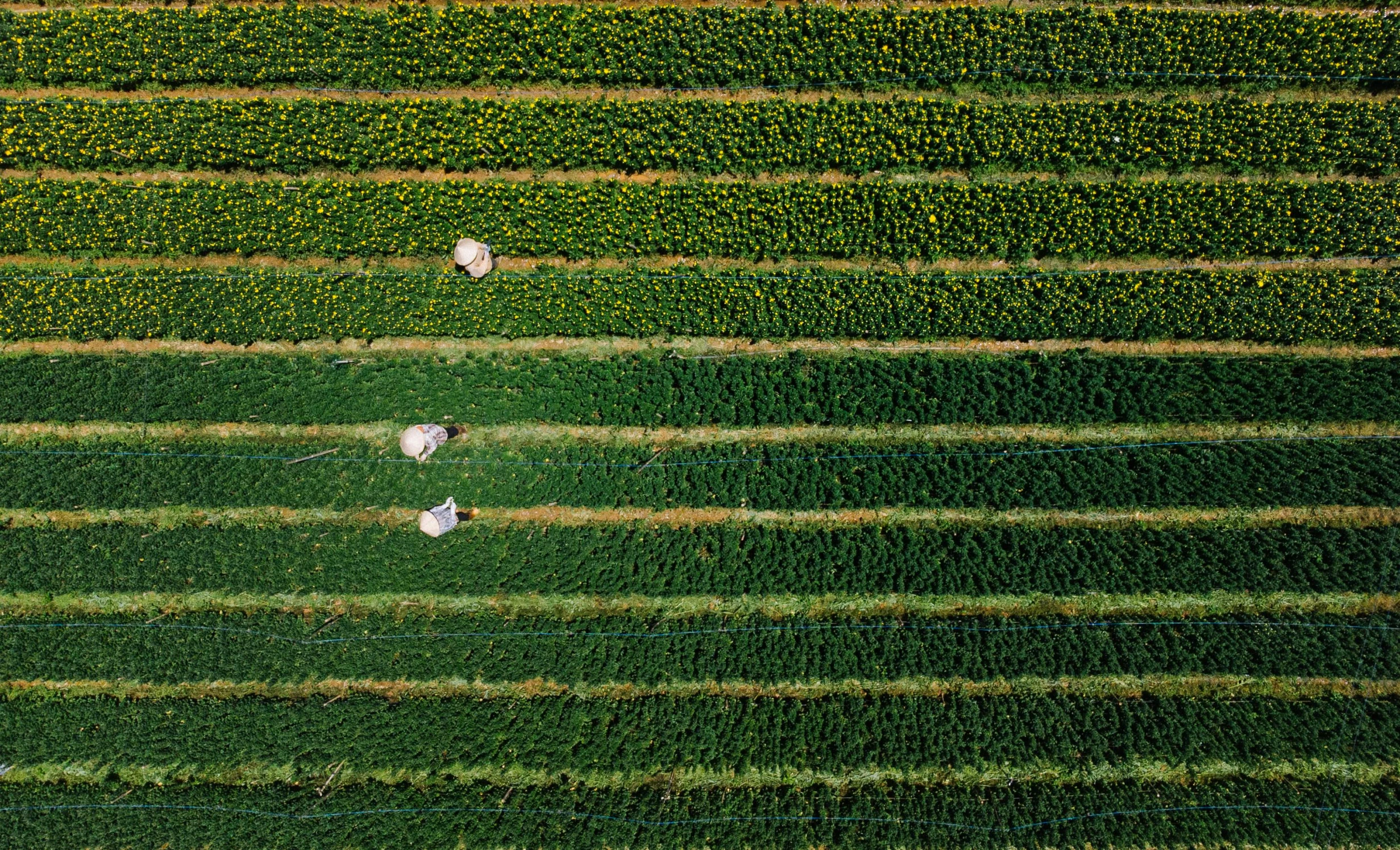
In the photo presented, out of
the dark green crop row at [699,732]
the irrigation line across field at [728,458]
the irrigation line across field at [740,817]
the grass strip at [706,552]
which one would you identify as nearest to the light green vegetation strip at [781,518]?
the grass strip at [706,552]

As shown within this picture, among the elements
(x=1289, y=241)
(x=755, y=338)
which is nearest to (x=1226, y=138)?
(x=1289, y=241)

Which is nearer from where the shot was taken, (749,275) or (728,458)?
(728,458)

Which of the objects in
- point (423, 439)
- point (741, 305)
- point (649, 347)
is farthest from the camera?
point (649, 347)

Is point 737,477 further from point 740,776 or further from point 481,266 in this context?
point 481,266

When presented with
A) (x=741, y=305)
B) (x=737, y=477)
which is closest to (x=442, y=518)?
(x=737, y=477)

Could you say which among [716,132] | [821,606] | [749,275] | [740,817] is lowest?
[740,817]

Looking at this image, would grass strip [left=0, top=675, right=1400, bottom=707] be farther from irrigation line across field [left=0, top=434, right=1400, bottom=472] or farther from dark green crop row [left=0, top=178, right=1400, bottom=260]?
dark green crop row [left=0, top=178, right=1400, bottom=260]

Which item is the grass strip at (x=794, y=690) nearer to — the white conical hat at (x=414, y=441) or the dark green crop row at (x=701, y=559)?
the dark green crop row at (x=701, y=559)

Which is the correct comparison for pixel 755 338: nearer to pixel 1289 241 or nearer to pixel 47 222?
pixel 1289 241
